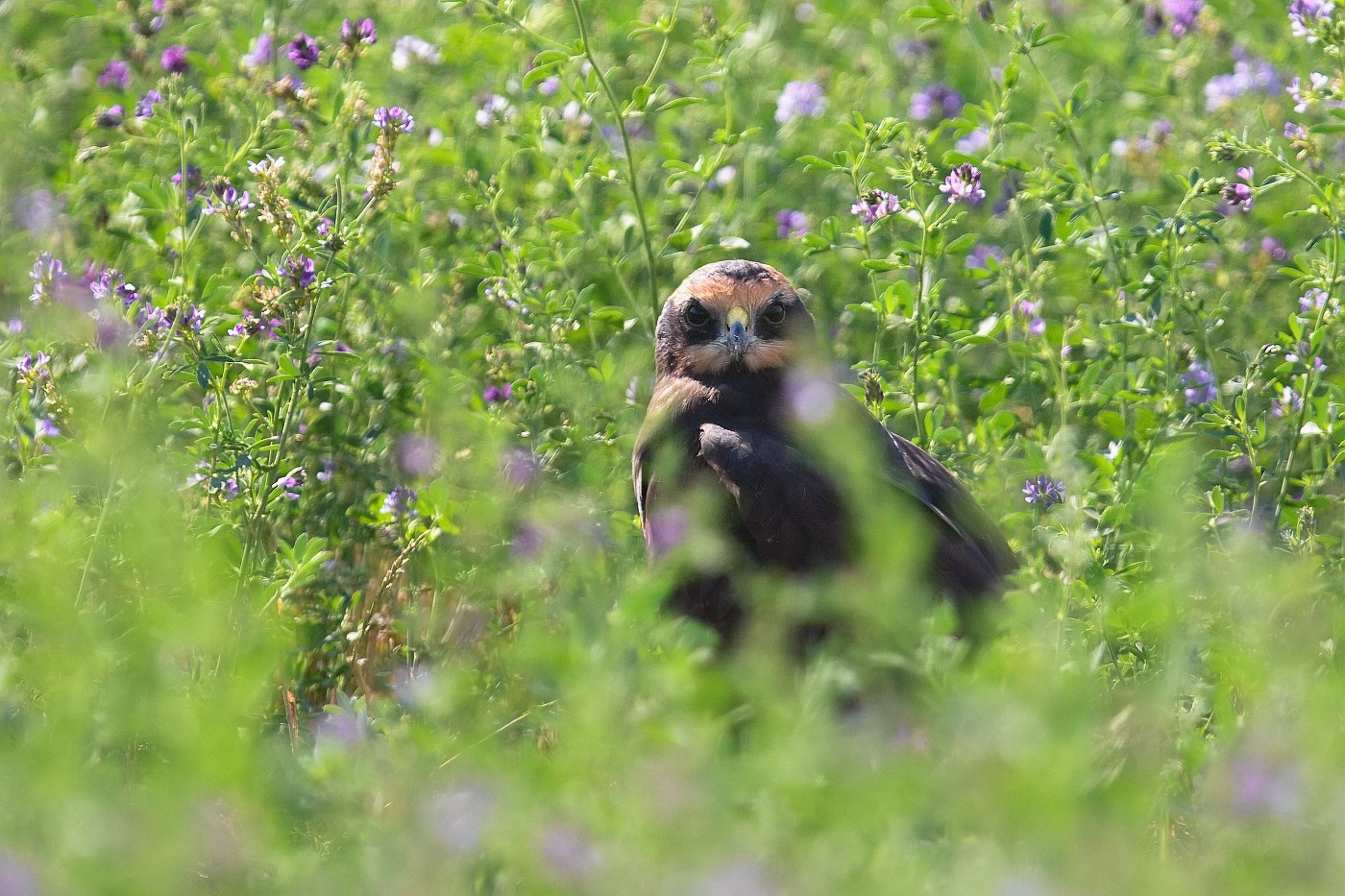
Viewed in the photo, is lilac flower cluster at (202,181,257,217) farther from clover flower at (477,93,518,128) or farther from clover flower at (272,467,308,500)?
clover flower at (477,93,518,128)

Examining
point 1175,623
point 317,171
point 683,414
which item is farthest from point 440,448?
point 1175,623

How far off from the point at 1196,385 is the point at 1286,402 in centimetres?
31

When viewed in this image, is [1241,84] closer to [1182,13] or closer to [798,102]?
[1182,13]

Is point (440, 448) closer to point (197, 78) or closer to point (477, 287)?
point (477, 287)

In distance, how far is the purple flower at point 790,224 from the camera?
18.0ft

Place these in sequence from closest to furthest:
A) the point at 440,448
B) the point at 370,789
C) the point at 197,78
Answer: the point at 370,789 < the point at 440,448 < the point at 197,78

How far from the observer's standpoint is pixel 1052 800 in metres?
2.07

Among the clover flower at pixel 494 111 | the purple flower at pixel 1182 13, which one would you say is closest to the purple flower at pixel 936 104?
the purple flower at pixel 1182 13

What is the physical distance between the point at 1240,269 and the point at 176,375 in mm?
3551

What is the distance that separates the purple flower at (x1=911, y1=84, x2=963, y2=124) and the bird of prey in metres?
1.65

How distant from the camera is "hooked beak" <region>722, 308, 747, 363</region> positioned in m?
4.68

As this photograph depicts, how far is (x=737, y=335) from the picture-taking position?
4.70m

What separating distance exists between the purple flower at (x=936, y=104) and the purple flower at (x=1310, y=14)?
6.20ft

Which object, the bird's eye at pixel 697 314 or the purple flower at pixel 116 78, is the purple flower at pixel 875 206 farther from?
the purple flower at pixel 116 78
